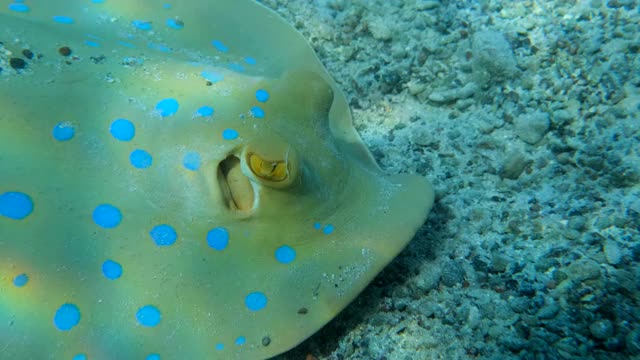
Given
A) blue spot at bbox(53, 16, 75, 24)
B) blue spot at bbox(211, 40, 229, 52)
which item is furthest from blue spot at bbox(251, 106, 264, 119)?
blue spot at bbox(53, 16, 75, 24)

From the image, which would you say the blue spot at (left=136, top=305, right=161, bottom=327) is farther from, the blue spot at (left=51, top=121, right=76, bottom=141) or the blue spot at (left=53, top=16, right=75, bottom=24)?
the blue spot at (left=53, top=16, right=75, bottom=24)

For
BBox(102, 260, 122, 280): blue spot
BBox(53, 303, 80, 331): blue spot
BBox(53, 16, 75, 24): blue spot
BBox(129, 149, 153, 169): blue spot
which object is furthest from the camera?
BBox(53, 16, 75, 24): blue spot

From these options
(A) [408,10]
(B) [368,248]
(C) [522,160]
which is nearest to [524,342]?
(B) [368,248]

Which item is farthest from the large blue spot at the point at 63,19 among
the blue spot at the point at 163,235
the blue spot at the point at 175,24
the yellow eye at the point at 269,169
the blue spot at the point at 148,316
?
the blue spot at the point at 148,316

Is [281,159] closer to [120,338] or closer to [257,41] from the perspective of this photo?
[120,338]

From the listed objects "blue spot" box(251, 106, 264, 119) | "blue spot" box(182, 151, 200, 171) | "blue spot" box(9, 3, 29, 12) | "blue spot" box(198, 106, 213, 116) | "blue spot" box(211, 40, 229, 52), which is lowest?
"blue spot" box(9, 3, 29, 12)

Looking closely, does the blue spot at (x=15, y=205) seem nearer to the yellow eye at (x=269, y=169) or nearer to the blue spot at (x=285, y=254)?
the yellow eye at (x=269, y=169)
